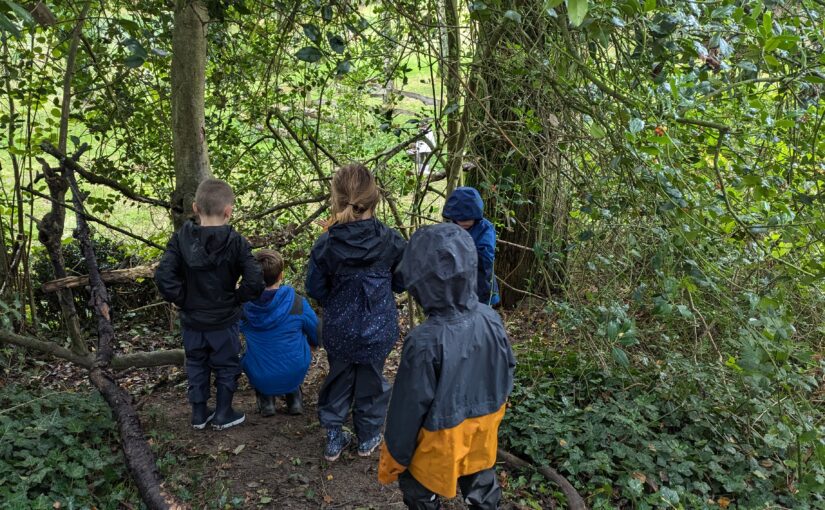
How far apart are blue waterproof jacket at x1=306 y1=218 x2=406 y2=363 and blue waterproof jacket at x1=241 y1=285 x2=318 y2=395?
506mm

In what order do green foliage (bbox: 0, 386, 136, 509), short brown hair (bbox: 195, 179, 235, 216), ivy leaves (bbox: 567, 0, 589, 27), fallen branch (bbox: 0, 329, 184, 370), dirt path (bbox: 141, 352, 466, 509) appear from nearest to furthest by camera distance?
ivy leaves (bbox: 567, 0, 589, 27)
green foliage (bbox: 0, 386, 136, 509)
dirt path (bbox: 141, 352, 466, 509)
short brown hair (bbox: 195, 179, 235, 216)
fallen branch (bbox: 0, 329, 184, 370)

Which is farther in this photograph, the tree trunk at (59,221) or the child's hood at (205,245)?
the tree trunk at (59,221)

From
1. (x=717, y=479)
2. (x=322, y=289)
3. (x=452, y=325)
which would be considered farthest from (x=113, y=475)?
(x=717, y=479)

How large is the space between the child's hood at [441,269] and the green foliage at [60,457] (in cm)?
191

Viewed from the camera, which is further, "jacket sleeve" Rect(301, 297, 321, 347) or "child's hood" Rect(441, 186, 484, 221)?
"jacket sleeve" Rect(301, 297, 321, 347)

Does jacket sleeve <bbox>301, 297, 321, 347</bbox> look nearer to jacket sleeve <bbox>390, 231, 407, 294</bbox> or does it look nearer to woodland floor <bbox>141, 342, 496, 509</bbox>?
woodland floor <bbox>141, 342, 496, 509</bbox>

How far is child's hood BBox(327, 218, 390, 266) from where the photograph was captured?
3.32m

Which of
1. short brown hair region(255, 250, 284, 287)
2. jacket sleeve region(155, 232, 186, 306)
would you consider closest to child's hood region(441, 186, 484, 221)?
short brown hair region(255, 250, 284, 287)

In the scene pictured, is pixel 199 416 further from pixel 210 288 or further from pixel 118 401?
pixel 210 288

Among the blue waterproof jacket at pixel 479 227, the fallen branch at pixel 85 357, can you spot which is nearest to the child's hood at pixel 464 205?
the blue waterproof jacket at pixel 479 227

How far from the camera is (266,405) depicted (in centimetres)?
414

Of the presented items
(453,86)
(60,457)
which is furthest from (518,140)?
(60,457)

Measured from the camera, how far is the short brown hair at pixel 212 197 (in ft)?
11.6

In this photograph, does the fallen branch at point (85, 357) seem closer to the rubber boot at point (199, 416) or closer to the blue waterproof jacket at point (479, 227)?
the rubber boot at point (199, 416)
